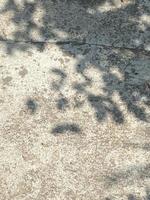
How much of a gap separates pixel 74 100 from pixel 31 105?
406 mm

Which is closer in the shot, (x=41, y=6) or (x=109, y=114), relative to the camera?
(x=109, y=114)

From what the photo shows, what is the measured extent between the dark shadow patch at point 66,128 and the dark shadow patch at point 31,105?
0.94ft

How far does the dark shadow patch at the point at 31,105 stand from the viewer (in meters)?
4.48

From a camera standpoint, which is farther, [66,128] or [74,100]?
[74,100]

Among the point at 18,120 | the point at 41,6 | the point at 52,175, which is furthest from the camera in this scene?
the point at 41,6

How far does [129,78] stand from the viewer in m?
4.70

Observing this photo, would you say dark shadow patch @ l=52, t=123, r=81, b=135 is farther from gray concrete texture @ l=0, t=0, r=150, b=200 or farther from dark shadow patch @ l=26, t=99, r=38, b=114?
dark shadow patch @ l=26, t=99, r=38, b=114

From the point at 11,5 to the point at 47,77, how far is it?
1049mm

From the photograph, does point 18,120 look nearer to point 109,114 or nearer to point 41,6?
point 109,114

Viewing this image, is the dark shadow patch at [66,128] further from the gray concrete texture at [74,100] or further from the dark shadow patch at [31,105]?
the dark shadow patch at [31,105]

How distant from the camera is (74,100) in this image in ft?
15.0

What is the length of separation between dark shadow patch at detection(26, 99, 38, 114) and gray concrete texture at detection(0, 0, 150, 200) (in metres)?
0.01

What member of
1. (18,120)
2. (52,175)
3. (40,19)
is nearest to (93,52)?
(40,19)

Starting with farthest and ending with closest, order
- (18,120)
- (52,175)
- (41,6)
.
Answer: (41,6) < (18,120) < (52,175)
